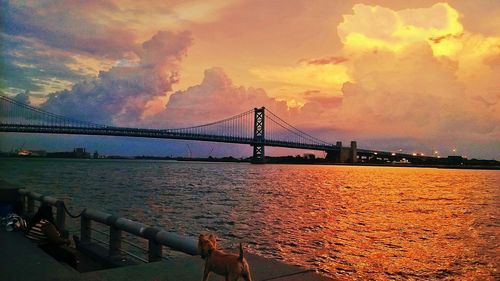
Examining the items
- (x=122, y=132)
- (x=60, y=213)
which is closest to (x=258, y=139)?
(x=122, y=132)

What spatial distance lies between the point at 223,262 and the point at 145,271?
136 cm

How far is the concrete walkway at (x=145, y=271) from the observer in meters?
4.19

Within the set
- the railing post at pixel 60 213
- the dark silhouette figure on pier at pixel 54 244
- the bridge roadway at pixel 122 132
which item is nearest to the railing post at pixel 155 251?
the dark silhouette figure on pier at pixel 54 244

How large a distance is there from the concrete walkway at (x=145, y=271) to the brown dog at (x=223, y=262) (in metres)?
0.72

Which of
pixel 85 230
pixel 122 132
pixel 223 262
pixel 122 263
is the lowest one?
pixel 122 263

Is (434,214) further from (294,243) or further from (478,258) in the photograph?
(294,243)

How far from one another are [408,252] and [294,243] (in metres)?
4.73

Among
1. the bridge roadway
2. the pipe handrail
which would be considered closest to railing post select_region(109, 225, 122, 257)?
the pipe handrail

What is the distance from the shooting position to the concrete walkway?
13.7 ft

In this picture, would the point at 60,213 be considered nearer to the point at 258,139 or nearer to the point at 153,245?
the point at 153,245

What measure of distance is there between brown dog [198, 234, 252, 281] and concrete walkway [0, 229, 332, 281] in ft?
2.35

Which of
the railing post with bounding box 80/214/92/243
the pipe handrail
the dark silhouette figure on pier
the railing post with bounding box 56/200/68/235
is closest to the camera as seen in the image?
the pipe handrail

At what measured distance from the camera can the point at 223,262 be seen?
3.38m

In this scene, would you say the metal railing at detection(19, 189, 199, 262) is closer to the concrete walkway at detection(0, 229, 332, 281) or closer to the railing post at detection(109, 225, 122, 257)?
the railing post at detection(109, 225, 122, 257)
